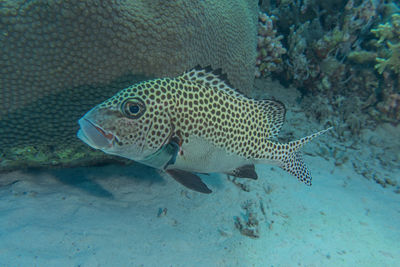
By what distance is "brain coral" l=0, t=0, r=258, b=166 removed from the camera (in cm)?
307

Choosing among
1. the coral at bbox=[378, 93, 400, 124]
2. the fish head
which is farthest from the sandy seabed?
the coral at bbox=[378, 93, 400, 124]

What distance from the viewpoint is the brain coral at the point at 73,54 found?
307 centimetres

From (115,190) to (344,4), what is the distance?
314 inches

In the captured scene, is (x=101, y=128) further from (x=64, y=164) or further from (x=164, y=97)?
Answer: (x=64, y=164)

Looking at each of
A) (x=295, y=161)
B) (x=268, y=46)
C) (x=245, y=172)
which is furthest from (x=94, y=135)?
(x=268, y=46)

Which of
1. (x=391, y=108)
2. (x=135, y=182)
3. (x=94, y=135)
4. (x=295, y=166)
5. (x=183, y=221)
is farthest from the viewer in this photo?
(x=391, y=108)

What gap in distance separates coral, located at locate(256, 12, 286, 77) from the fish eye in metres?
5.65

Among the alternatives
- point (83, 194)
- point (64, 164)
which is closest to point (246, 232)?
point (83, 194)

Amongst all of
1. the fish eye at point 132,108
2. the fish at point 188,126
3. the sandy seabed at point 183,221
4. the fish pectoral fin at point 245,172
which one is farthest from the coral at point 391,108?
the fish eye at point 132,108

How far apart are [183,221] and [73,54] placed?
280cm

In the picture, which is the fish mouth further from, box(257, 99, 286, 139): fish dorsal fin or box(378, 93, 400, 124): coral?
box(378, 93, 400, 124): coral

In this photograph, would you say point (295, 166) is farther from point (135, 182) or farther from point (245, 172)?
A: point (135, 182)

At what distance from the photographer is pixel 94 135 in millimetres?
2215

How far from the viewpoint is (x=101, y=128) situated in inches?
89.3
